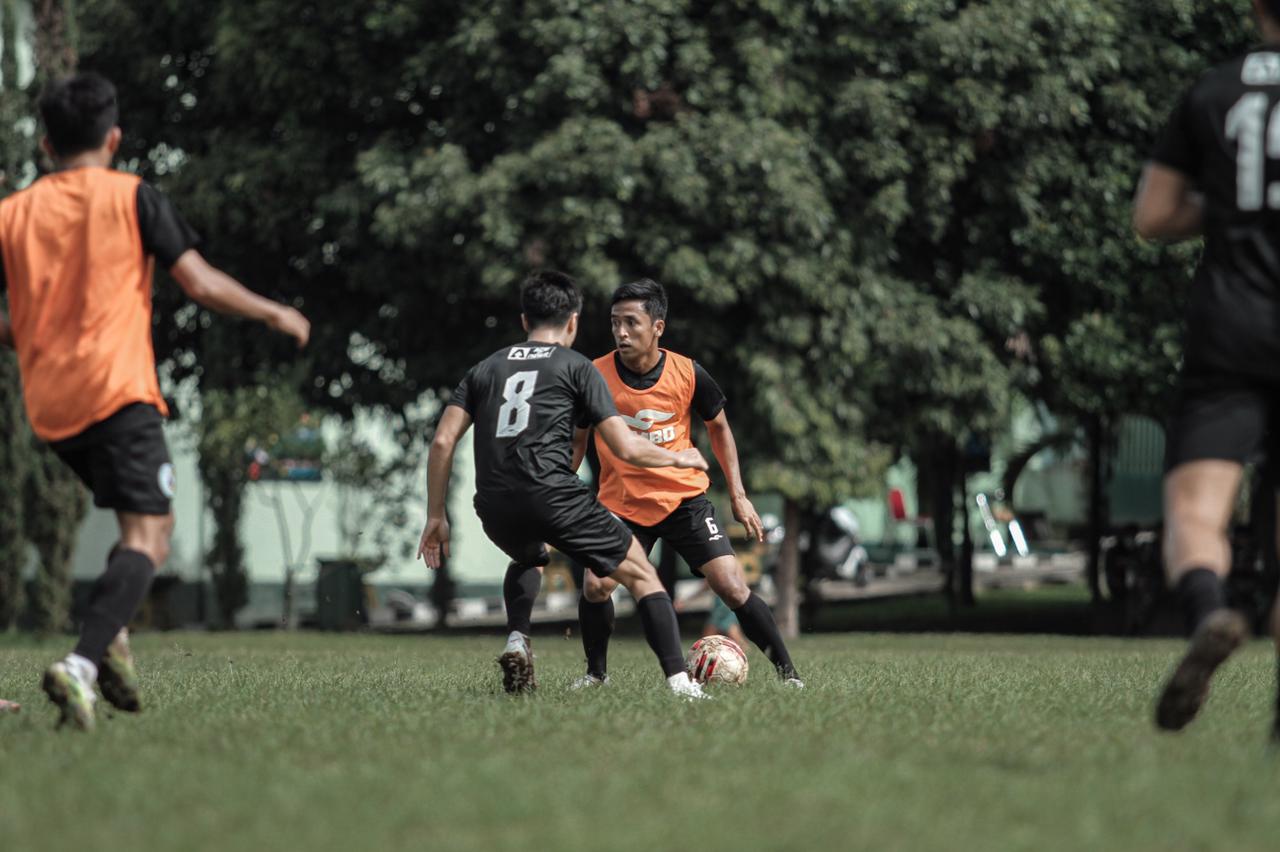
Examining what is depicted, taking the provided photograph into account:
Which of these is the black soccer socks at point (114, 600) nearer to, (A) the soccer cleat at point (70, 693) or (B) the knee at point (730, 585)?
(A) the soccer cleat at point (70, 693)

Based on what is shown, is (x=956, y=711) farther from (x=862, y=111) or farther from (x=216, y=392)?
(x=216, y=392)

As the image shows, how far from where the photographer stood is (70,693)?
6059mm

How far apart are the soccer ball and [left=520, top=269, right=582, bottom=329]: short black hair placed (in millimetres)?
2280

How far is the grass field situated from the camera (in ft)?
14.0

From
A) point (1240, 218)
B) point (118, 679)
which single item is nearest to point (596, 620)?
point (118, 679)

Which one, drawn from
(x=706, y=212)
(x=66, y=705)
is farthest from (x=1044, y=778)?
(x=706, y=212)

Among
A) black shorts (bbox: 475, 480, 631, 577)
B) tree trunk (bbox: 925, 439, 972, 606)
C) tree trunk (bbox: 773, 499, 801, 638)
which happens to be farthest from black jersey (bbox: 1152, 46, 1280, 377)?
tree trunk (bbox: 925, 439, 972, 606)

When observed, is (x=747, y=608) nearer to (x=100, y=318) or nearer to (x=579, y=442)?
(x=579, y=442)

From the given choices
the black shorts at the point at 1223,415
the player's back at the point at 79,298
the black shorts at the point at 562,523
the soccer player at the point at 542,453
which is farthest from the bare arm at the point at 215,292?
the black shorts at the point at 1223,415

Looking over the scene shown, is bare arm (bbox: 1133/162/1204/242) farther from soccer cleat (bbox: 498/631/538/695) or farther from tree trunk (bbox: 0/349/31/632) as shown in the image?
tree trunk (bbox: 0/349/31/632)

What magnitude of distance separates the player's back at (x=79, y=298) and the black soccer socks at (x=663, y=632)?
2.76 meters

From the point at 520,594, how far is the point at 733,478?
1.37m

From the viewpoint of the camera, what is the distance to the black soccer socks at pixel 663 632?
27.2 feet

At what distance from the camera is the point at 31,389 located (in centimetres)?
642
